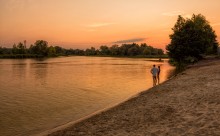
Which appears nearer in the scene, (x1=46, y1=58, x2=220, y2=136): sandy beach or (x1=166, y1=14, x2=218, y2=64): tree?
(x1=46, y1=58, x2=220, y2=136): sandy beach

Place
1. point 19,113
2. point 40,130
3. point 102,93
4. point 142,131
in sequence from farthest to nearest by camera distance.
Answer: point 102,93 < point 19,113 < point 40,130 < point 142,131

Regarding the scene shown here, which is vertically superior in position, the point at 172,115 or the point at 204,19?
the point at 204,19

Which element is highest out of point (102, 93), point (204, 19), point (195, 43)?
point (204, 19)

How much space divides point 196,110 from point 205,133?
363 centimetres

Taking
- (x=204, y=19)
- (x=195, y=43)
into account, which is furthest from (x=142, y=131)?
(x=204, y=19)

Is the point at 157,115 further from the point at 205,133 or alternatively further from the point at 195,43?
the point at 195,43

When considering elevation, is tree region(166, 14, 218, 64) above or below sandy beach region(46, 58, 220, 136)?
above

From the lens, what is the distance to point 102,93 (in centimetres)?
2756

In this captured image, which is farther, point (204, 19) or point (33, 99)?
point (204, 19)

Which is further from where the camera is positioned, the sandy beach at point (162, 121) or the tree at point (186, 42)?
the tree at point (186, 42)

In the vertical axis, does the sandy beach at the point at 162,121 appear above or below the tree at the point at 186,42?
below

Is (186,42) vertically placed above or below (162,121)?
above

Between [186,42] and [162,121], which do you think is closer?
[162,121]

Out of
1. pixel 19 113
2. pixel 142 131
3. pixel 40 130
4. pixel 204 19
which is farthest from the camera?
pixel 204 19
